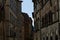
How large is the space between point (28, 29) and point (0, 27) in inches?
940

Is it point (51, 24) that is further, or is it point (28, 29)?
point (28, 29)

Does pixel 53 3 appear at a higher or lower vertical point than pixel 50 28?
higher

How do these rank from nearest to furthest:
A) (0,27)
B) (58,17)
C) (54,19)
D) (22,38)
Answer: (58,17), (54,19), (0,27), (22,38)

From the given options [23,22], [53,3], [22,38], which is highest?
[53,3]

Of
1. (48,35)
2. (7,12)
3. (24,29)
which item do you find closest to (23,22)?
(24,29)

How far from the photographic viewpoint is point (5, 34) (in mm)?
29562

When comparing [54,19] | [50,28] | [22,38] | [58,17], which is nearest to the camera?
[58,17]

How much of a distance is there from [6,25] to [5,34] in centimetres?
120

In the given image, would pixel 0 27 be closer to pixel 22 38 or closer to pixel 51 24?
pixel 51 24

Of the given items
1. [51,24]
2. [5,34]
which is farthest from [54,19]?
[5,34]

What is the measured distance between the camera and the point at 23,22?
2028 inches

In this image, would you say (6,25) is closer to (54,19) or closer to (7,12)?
(7,12)

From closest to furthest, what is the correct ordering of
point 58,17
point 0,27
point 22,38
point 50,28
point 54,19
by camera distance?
1. point 58,17
2. point 54,19
3. point 50,28
4. point 0,27
5. point 22,38

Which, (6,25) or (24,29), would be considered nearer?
(6,25)
